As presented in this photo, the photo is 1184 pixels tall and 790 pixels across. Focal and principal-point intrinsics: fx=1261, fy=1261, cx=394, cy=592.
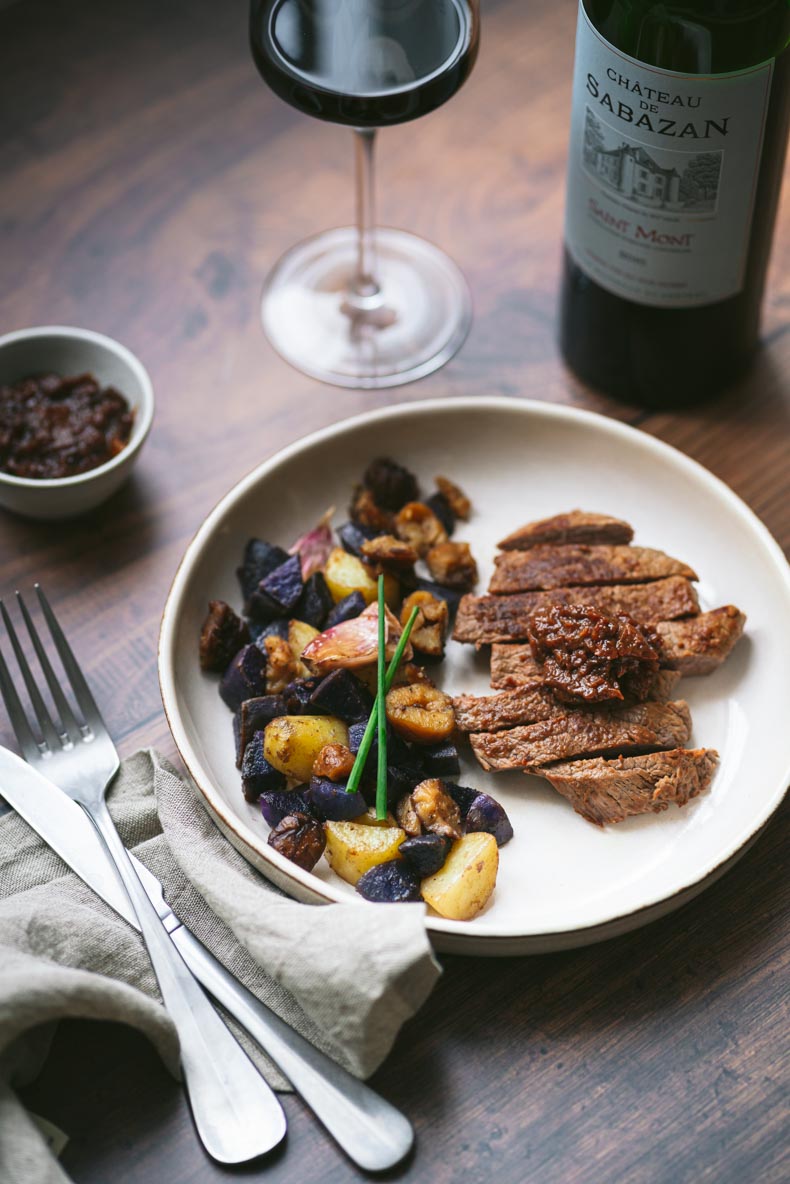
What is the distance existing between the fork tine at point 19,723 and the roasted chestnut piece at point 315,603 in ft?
1.46

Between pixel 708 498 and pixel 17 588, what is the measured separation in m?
1.19

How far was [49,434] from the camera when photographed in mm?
2195

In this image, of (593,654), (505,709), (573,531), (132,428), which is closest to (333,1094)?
(505,709)

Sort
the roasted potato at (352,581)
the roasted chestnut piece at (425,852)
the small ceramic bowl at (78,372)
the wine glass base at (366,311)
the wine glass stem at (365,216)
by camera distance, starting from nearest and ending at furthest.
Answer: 1. the roasted chestnut piece at (425,852)
2. the roasted potato at (352,581)
3. the small ceramic bowl at (78,372)
4. the wine glass stem at (365,216)
5. the wine glass base at (366,311)

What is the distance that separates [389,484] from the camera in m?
2.18

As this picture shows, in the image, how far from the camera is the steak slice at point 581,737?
5.99 ft

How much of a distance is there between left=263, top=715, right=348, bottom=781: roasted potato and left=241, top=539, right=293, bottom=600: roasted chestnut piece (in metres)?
0.31

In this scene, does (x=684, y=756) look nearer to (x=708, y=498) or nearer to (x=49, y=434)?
(x=708, y=498)

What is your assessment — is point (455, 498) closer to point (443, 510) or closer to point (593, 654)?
point (443, 510)

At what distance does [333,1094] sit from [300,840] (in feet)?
1.09

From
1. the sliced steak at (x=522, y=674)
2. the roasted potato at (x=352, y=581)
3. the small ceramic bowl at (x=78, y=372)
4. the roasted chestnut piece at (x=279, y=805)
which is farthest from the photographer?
the small ceramic bowl at (x=78, y=372)

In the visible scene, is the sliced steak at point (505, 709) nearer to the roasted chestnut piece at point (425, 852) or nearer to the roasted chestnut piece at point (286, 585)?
the roasted chestnut piece at point (425, 852)

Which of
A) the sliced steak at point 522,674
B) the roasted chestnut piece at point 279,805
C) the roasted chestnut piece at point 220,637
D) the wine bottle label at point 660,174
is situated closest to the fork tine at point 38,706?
the roasted chestnut piece at point 220,637

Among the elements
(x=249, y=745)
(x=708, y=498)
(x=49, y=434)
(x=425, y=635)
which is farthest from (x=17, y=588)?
(x=708, y=498)
